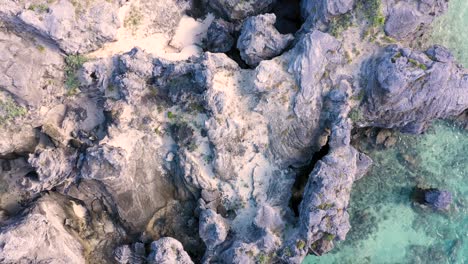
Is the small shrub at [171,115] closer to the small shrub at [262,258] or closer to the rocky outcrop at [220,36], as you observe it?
the rocky outcrop at [220,36]

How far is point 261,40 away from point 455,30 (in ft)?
23.8

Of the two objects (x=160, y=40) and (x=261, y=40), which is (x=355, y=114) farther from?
(x=160, y=40)

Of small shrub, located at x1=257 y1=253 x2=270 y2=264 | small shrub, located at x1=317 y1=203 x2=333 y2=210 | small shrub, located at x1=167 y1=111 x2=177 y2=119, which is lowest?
small shrub, located at x1=257 y1=253 x2=270 y2=264

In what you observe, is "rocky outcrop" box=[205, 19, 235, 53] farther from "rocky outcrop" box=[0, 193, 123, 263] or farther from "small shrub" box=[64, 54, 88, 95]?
"rocky outcrop" box=[0, 193, 123, 263]

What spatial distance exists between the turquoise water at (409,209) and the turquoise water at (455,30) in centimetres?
262

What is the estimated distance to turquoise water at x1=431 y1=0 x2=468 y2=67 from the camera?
A: 15.2 meters

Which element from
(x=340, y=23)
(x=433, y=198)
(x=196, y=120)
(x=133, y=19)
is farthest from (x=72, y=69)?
(x=433, y=198)

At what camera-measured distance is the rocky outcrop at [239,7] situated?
14016mm

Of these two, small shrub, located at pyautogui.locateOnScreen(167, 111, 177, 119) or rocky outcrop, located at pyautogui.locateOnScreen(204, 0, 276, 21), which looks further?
rocky outcrop, located at pyautogui.locateOnScreen(204, 0, 276, 21)

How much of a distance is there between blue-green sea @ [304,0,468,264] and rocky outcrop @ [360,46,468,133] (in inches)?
85.0

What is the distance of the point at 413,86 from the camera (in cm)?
1256

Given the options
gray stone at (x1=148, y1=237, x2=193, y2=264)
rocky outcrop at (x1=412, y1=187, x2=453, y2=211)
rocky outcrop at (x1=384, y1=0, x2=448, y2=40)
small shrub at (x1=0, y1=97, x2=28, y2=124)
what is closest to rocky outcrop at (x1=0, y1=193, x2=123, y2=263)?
gray stone at (x1=148, y1=237, x2=193, y2=264)

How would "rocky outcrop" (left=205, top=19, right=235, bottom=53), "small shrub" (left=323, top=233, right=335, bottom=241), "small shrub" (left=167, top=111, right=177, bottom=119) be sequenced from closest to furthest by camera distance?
"small shrub" (left=323, top=233, right=335, bottom=241) < "small shrub" (left=167, top=111, right=177, bottom=119) < "rocky outcrop" (left=205, top=19, right=235, bottom=53)

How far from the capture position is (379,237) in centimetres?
1488
